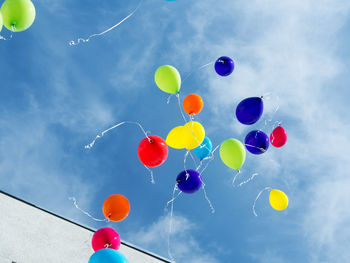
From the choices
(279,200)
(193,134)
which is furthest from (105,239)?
(279,200)

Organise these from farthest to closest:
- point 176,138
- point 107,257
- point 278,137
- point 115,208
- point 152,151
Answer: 1. point 278,137
2. point 176,138
3. point 115,208
4. point 152,151
5. point 107,257

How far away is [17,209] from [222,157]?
380 centimetres

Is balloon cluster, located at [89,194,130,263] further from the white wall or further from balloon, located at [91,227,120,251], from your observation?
the white wall

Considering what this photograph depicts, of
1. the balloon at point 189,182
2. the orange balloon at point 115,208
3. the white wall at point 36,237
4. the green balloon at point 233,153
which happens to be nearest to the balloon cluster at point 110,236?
the orange balloon at point 115,208

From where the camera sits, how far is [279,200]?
5.00m

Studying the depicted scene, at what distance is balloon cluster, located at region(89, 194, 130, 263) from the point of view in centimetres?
334

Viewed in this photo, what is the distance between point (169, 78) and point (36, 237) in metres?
3.76

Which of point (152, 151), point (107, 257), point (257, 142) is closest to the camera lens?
point (107, 257)

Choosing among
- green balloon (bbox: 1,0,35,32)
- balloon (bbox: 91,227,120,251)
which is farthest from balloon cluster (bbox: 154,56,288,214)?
green balloon (bbox: 1,0,35,32)

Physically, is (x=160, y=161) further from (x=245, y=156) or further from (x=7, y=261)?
(x=7, y=261)

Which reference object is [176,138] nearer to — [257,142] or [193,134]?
[193,134]

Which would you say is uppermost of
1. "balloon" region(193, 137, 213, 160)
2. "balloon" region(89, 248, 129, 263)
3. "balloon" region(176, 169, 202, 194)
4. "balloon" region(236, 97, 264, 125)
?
"balloon" region(236, 97, 264, 125)

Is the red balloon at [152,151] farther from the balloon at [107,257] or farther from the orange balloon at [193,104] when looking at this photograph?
the balloon at [107,257]

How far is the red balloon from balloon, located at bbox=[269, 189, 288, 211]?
1.83 metres
